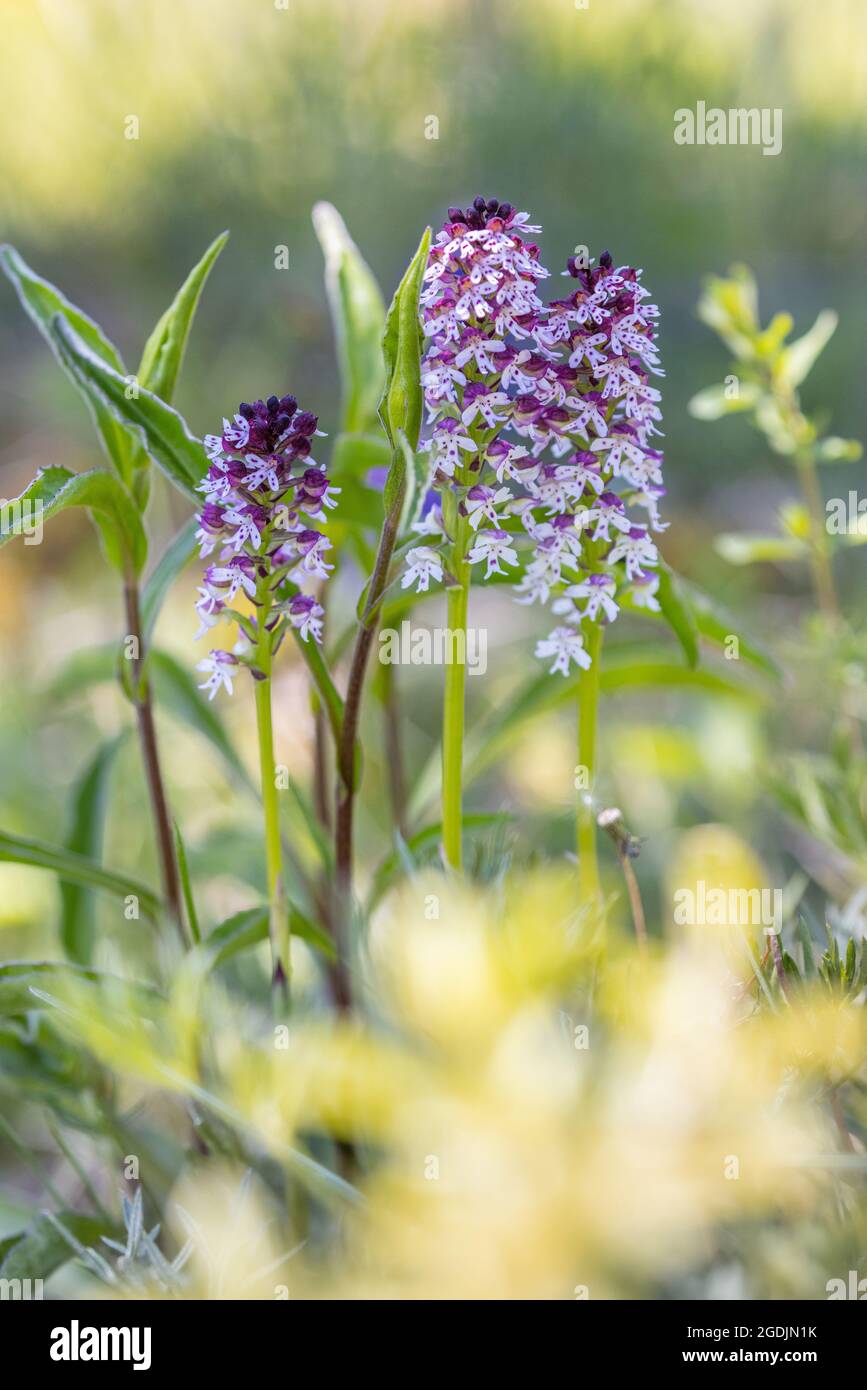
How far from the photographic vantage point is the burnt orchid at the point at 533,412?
0.29 m

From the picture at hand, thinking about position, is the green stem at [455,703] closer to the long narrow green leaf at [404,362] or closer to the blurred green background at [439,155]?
the long narrow green leaf at [404,362]

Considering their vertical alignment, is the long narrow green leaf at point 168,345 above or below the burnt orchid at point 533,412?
above

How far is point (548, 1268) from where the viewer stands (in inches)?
7.1

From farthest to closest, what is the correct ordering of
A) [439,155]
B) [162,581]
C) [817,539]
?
[439,155], [817,539], [162,581]

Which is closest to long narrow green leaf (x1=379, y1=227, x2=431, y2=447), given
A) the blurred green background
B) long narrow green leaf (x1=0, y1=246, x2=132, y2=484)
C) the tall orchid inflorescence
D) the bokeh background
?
the tall orchid inflorescence

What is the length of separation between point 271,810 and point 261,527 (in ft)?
0.29

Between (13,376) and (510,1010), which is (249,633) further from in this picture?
(13,376)

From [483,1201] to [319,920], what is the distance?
292mm

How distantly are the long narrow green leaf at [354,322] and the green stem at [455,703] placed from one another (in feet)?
0.42

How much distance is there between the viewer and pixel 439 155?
132 cm
